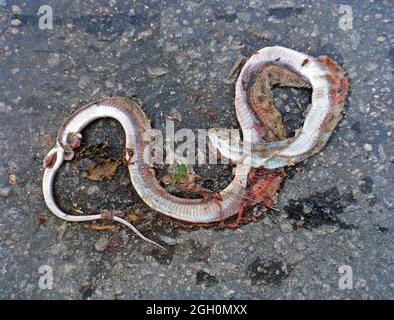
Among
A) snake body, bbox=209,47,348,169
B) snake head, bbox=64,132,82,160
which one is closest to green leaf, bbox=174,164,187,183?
snake body, bbox=209,47,348,169

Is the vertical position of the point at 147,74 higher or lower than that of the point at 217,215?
higher

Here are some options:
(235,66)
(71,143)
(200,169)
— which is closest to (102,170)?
(71,143)

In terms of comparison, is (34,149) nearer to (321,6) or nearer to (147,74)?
(147,74)

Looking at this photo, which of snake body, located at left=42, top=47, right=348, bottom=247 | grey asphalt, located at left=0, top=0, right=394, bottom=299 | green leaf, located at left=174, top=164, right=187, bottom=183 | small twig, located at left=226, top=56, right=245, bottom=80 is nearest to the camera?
grey asphalt, located at left=0, top=0, right=394, bottom=299

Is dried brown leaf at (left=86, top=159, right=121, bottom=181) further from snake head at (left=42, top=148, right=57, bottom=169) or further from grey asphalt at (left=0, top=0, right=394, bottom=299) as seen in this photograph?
snake head at (left=42, top=148, right=57, bottom=169)
